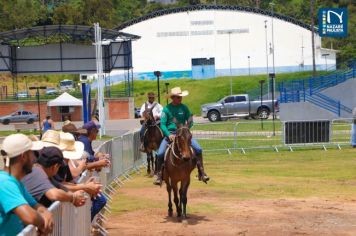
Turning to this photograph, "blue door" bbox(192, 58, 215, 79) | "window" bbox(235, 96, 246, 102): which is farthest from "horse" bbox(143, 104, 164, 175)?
"blue door" bbox(192, 58, 215, 79)

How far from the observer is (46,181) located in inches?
326

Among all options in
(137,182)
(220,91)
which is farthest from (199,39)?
(137,182)

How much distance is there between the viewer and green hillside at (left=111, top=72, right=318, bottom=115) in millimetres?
94375

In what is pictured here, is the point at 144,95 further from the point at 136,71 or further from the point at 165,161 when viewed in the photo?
the point at 165,161

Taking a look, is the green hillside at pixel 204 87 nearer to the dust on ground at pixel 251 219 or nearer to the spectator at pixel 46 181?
the dust on ground at pixel 251 219

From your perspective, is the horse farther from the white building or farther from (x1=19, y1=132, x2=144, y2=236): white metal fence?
the white building

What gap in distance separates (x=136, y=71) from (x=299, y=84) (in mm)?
52092

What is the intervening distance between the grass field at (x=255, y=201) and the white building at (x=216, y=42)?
3314 inches

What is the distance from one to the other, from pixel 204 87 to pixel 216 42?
17160 mm

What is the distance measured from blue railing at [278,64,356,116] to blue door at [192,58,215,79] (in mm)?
50767

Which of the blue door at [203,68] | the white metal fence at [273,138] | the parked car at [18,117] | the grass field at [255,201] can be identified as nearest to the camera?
the grass field at [255,201]

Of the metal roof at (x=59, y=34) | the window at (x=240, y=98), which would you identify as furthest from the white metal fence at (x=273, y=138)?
the window at (x=240, y=98)

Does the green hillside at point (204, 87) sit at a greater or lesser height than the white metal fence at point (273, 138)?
greater

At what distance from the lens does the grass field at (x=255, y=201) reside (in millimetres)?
15375
